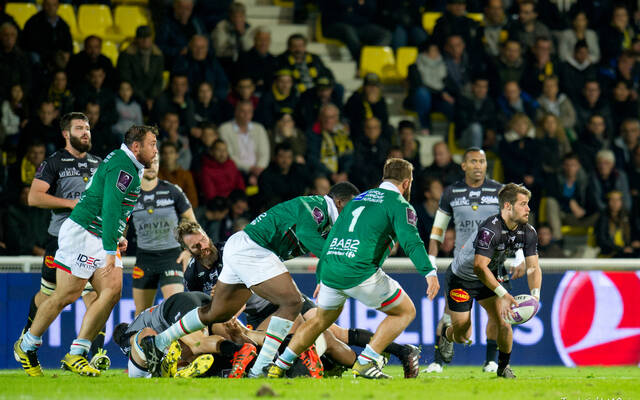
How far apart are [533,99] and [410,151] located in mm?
Result: 3095

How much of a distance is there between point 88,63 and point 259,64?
280cm

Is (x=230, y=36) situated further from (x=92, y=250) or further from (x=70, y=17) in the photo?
(x=92, y=250)

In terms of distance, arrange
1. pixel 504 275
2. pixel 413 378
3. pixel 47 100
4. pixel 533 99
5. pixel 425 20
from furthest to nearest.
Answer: pixel 425 20 → pixel 533 99 → pixel 47 100 → pixel 504 275 → pixel 413 378

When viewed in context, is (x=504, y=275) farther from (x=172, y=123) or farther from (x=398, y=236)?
(x=172, y=123)

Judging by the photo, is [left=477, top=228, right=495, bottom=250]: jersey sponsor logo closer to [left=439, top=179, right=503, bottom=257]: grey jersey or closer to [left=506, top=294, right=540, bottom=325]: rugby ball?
[left=506, top=294, right=540, bottom=325]: rugby ball

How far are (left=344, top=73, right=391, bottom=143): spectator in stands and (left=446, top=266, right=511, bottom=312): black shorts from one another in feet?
19.4

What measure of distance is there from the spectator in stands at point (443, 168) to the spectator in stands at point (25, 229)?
18.4ft

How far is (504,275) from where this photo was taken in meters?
Result: 10.5

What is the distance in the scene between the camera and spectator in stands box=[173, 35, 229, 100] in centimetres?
1611

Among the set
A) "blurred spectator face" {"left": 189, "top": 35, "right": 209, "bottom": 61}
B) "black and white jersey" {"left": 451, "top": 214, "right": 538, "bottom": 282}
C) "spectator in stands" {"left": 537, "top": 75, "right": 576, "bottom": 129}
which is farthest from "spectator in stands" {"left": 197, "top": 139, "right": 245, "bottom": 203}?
"spectator in stands" {"left": 537, "top": 75, "right": 576, "bottom": 129}

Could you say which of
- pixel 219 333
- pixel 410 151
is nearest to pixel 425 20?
pixel 410 151

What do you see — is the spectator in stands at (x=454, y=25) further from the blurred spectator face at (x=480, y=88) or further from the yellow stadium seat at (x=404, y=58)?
the blurred spectator face at (x=480, y=88)

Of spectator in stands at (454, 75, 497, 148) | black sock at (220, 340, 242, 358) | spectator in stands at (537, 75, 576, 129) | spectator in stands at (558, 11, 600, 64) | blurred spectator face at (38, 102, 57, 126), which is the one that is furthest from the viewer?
spectator in stands at (558, 11, 600, 64)

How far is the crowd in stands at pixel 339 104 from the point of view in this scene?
14.7 m
